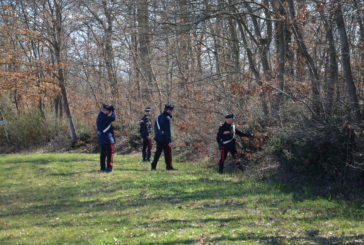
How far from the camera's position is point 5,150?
1320 inches

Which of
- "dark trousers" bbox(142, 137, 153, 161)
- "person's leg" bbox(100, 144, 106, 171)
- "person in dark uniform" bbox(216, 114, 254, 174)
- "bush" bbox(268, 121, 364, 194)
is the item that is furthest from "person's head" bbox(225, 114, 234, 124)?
"dark trousers" bbox(142, 137, 153, 161)

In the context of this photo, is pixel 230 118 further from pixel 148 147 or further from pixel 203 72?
pixel 203 72

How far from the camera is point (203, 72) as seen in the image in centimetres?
2097

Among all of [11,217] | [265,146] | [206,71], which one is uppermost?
[206,71]

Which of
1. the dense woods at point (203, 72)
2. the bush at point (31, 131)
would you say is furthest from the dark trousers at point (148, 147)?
the bush at point (31, 131)

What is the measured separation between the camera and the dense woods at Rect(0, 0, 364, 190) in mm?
11352

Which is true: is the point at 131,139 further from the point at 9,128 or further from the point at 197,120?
the point at 9,128

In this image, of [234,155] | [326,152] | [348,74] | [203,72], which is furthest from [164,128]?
[203,72]

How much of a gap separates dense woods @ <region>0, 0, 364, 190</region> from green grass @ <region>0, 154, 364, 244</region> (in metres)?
1.84

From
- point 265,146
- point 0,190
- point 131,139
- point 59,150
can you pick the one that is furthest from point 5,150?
point 265,146

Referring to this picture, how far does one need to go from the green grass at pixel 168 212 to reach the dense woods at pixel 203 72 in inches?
72.5

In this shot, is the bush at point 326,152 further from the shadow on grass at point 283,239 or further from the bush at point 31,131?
the bush at point 31,131

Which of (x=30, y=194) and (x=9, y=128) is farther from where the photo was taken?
(x=9, y=128)

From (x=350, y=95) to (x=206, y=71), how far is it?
1124cm
